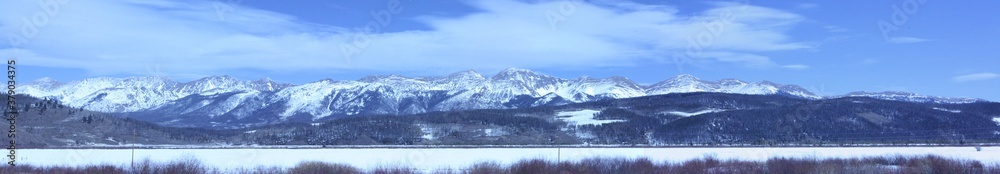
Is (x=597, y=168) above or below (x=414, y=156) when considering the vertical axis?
below

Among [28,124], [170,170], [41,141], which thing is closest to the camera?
[170,170]

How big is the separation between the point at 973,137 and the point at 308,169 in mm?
182647

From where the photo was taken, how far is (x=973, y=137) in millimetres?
193500

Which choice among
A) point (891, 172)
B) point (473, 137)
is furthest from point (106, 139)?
point (891, 172)

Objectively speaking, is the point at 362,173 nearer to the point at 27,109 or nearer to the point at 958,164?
the point at 958,164

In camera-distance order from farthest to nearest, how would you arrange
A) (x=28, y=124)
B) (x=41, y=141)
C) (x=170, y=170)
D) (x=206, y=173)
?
(x=28, y=124) → (x=41, y=141) → (x=206, y=173) → (x=170, y=170)

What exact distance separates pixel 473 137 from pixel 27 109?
8784 cm

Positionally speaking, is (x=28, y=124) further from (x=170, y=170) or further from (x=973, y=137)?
(x=973, y=137)

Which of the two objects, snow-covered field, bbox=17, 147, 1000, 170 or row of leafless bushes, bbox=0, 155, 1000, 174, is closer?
row of leafless bushes, bbox=0, 155, 1000, 174

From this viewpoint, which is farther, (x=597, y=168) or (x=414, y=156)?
(x=414, y=156)

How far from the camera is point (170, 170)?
48531mm

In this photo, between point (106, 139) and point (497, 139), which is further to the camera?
point (497, 139)

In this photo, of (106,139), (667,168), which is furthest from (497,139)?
(667,168)

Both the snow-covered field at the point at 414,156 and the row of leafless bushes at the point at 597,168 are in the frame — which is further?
the snow-covered field at the point at 414,156
